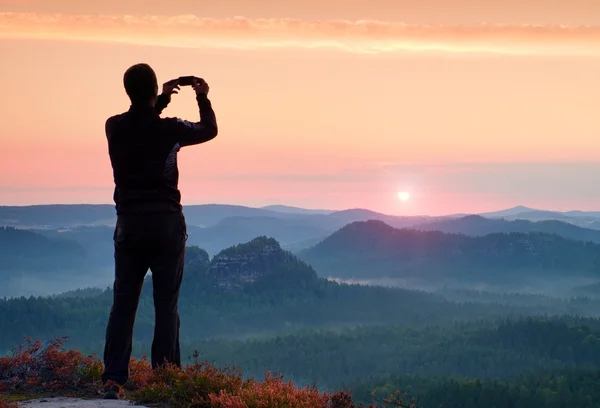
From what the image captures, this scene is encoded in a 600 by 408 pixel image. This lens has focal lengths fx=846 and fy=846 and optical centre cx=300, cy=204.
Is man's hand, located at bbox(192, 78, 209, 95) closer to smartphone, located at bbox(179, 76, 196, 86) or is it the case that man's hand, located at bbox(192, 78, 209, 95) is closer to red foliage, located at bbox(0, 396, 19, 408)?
smartphone, located at bbox(179, 76, 196, 86)

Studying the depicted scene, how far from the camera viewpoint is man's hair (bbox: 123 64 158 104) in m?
14.1

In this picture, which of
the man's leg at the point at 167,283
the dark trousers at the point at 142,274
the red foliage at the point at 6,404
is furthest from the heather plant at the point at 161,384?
the dark trousers at the point at 142,274

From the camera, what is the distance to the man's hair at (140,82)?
14.1 metres

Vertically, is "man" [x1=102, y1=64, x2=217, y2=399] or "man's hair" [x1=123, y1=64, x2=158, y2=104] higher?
"man's hair" [x1=123, y1=64, x2=158, y2=104]

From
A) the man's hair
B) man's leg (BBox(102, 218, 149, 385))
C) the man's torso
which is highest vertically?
the man's hair

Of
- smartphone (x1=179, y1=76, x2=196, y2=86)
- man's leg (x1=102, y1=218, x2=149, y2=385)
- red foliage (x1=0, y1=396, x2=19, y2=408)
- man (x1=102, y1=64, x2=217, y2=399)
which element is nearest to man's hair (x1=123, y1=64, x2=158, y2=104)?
man (x1=102, y1=64, x2=217, y2=399)

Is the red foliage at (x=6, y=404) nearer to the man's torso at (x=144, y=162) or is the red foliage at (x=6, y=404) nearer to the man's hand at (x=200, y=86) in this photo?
the man's torso at (x=144, y=162)

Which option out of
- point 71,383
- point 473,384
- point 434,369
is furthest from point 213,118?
point 434,369

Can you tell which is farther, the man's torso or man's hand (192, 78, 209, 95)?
man's hand (192, 78, 209, 95)

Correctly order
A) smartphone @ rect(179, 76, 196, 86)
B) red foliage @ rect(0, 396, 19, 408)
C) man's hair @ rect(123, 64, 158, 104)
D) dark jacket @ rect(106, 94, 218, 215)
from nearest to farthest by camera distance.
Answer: red foliage @ rect(0, 396, 19, 408) → dark jacket @ rect(106, 94, 218, 215) → man's hair @ rect(123, 64, 158, 104) → smartphone @ rect(179, 76, 196, 86)

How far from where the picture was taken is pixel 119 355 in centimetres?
1445

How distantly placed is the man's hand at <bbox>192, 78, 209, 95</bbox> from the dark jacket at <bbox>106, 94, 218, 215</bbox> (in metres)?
0.51

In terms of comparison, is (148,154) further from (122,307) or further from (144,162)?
(122,307)

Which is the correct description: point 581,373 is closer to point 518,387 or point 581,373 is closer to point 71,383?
point 518,387
